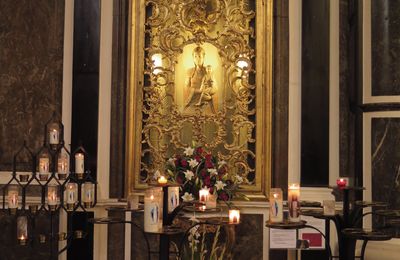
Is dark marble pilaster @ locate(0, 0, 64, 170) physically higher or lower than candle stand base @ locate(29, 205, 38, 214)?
higher

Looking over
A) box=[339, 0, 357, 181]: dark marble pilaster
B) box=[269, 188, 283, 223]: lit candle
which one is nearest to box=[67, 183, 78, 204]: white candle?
box=[269, 188, 283, 223]: lit candle

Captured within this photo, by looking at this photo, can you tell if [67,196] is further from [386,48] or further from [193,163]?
[386,48]

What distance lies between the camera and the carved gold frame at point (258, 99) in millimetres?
6074

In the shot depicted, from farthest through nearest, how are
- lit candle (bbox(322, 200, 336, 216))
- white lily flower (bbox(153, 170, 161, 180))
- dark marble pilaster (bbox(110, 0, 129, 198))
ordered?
dark marble pilaster (bbox(110, 0, 129, 198)) → white lily flower (bbox(153, 170, 161, 180)) → lit candle (bbox(322, 200, 336, 216))

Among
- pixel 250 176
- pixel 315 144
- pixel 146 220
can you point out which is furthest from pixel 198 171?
pixel 146 220

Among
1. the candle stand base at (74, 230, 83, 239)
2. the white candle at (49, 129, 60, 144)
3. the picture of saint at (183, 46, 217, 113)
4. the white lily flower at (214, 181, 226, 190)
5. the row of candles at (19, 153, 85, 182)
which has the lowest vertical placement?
the candle stand base at (74, 230, 83, 239)

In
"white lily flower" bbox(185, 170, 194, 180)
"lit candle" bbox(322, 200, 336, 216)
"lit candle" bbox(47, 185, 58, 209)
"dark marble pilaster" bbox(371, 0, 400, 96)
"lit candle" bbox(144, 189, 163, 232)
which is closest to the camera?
"lit candle" bbox(144, 189, 163, 232)

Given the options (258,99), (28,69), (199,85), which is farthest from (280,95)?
(28,69)

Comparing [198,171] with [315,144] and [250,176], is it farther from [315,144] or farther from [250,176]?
[315,144]

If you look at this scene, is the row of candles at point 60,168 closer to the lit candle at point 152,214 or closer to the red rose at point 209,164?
the red rose at point 209,164

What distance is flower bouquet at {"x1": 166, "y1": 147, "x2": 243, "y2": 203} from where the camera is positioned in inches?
220

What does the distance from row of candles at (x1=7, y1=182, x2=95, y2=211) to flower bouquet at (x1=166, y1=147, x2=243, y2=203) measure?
79 cm

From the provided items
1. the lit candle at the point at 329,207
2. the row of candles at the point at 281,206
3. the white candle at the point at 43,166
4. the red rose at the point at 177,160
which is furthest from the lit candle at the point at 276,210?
the white candle at the point at 43,166

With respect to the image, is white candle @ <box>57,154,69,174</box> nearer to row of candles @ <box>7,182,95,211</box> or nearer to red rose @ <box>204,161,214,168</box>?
row of candles @ <box>7,182,95,211</box>
